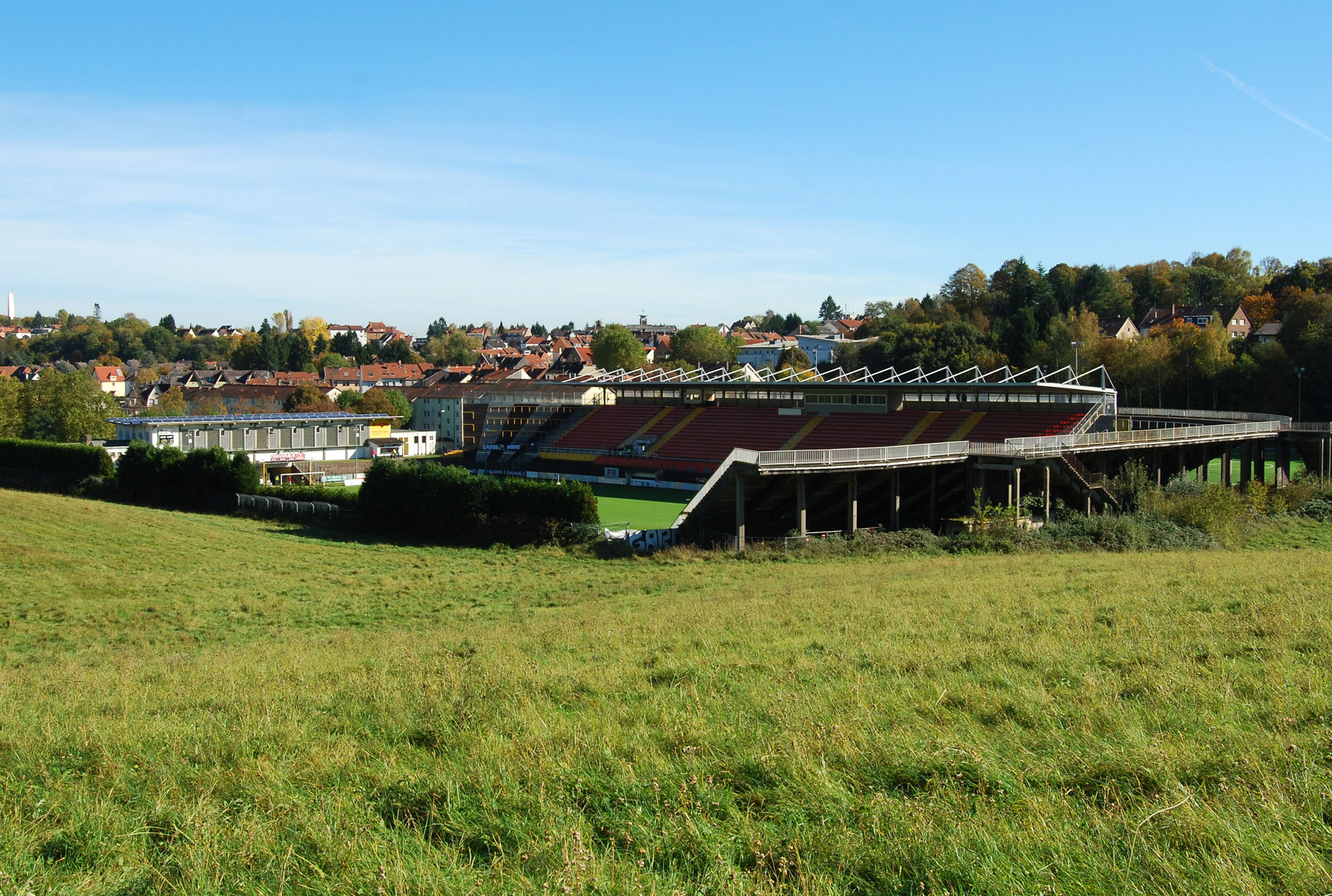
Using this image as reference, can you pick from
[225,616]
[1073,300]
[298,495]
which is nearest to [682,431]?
[298,495]

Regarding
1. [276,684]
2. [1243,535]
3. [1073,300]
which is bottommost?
[1243,535]

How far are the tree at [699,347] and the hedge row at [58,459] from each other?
238 ft

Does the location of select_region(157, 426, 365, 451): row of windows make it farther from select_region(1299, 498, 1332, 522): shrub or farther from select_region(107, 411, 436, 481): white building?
select_region(1299, 498, 1332, 522): shrub

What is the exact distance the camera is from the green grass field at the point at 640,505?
36.1 m

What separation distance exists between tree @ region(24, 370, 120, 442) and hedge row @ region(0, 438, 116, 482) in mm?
6461

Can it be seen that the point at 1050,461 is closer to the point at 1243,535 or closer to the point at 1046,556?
the point at 1243,535

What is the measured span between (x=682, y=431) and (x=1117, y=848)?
47.9 meters

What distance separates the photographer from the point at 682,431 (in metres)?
52.1

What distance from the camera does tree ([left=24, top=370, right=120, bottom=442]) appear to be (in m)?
59.7

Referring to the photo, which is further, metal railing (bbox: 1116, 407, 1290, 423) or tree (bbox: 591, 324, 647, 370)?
tree (bbox: 591, 324, 647, 370)

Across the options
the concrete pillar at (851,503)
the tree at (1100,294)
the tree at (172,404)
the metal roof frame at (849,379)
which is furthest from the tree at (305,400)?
the tree at (1100,294)

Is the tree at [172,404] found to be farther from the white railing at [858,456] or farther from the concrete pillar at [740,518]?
the white railing at [858,456]

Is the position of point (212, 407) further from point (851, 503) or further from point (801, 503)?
point (851, 503)

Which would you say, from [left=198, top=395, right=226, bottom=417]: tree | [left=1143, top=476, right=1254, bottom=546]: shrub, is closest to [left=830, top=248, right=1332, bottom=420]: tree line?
[left=1143, top=476, right=1254, bottom=546]: shrub
